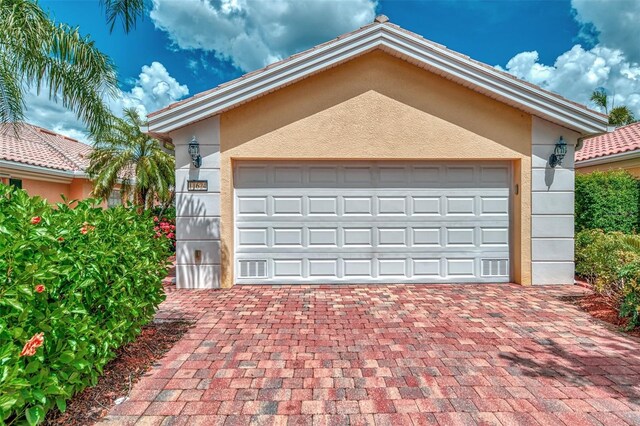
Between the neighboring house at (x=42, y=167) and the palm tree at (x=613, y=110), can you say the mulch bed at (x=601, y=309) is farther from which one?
the palm tree at (x=613, y=110)

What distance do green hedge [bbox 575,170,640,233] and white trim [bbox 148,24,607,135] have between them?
206cm

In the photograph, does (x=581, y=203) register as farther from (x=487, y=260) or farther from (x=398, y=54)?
(x=398, y=54)

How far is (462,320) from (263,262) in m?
4.25

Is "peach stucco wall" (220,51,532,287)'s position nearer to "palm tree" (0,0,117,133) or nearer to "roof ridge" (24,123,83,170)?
"palm tree" (0,0,117,133)

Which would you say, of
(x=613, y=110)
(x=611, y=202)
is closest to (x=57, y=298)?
(x=611, y=202)

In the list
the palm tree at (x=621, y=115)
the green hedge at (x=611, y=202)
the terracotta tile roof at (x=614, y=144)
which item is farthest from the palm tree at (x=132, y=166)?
the palm tree at (x=621, y=115)

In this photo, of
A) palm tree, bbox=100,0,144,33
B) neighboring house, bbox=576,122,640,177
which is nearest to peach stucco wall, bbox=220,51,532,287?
palm tree, bbox=100,0,144,33

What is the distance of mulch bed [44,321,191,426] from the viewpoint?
9.14ft

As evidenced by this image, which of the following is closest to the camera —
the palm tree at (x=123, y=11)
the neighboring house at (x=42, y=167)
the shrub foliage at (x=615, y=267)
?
the shrub foliage at (x=615, y=267)

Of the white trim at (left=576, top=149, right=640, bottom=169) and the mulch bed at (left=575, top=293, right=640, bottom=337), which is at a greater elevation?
the white trim at (left=576, top=149, right=640, bottom=169)

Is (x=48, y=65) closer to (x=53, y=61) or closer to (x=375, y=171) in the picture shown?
(x=53, y=61)

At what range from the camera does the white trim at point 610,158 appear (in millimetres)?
9664

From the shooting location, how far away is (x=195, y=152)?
6.98 m

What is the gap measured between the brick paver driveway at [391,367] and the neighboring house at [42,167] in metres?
8.60
